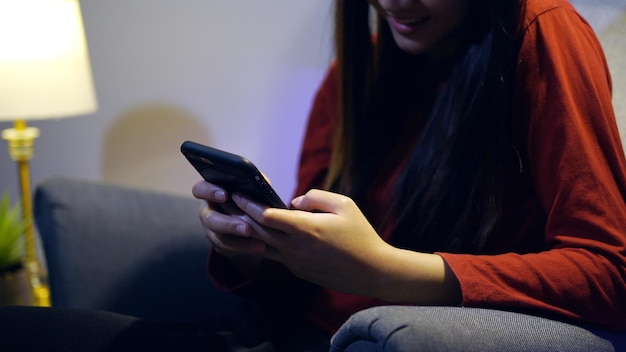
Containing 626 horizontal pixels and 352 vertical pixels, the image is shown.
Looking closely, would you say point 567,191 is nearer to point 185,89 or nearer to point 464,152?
point 464,152

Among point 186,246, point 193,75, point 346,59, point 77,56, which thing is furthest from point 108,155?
point 346,59

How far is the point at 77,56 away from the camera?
49.5 inches

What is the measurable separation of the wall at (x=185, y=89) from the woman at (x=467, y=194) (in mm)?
523

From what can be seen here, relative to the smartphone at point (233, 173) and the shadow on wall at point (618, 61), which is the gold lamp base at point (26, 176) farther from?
the shadow on wall at point (618, 61)

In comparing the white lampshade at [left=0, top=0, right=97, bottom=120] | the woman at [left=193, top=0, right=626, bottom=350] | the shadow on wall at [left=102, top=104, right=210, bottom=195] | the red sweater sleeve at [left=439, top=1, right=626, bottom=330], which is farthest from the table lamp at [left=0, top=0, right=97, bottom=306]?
the red sweater sleeve at [left=439, top=1, right=626, bottom=330]

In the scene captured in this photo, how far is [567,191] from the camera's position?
2.35 feet

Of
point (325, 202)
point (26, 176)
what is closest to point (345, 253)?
point (325, 202)

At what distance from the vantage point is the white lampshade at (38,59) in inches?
46.6

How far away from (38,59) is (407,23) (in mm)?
678

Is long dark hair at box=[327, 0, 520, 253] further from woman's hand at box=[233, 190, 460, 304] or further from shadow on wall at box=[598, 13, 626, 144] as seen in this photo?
shadow on wall at box=[598, 13, 626, 144]

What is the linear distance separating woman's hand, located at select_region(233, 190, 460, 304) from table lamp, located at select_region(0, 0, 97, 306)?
628 mm

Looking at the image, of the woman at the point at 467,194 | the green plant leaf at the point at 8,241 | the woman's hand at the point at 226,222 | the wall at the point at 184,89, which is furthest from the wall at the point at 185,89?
the woman's hand at the point at 226,222

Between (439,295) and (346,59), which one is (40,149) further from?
(439,295)

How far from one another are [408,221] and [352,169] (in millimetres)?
180
